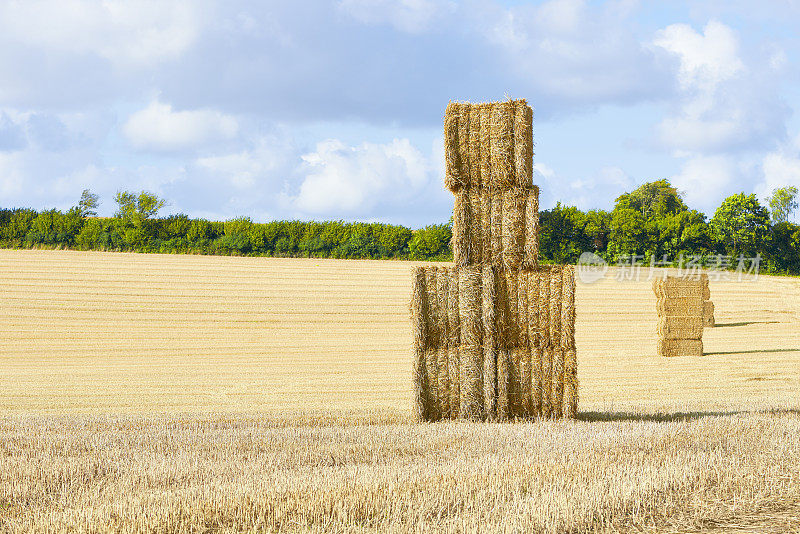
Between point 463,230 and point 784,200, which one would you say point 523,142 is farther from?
point 784,200

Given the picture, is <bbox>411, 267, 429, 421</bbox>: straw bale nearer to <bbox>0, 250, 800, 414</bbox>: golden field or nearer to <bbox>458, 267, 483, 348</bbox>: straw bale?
<bbox>458, 267, 483, 348</bbox>: straw bale

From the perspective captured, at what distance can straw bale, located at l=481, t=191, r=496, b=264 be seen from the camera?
9773 millimetres

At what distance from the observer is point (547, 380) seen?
31.7ft

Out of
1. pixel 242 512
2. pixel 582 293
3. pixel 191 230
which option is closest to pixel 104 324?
pixel 191 230

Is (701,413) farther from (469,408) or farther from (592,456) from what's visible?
(592,456)

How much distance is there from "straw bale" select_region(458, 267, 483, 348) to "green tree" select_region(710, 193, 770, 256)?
42278mm

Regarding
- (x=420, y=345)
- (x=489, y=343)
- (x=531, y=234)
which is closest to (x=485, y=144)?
(x=531, y=234)

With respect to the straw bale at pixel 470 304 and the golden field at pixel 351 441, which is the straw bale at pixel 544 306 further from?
the golden field at pixel 351 441

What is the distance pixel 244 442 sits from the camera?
785 cm

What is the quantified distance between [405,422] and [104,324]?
19104 mm

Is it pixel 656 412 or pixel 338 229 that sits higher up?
pixel 338 229

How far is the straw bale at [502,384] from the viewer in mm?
9539

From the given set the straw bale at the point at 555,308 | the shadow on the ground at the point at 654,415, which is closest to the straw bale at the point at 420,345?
the straw bale at the point at 555,308

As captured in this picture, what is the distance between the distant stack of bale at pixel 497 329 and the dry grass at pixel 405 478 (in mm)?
808
